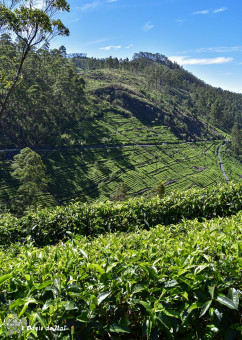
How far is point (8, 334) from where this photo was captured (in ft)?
6.45

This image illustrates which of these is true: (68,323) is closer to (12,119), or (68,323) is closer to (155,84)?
(12,119)

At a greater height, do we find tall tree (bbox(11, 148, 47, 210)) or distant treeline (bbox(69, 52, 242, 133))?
distant treeline (bbox(69, 52, 242, 133))

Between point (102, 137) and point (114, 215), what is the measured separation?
239ft

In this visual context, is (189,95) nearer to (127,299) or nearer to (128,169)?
(128,169)

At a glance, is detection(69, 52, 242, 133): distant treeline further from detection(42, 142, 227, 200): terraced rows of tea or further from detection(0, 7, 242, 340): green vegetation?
detection(0, 7, 242, 340): green vegetation

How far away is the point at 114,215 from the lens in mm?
6512

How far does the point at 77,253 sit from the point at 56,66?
3493 inches

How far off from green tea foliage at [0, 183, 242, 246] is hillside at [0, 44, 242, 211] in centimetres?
3554

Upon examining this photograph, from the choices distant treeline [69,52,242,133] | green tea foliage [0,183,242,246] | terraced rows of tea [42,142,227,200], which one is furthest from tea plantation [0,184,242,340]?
distant treeline [69,52,242,133]

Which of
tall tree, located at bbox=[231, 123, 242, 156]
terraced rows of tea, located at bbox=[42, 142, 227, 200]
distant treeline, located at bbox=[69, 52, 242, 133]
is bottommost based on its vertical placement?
terraced rows of tea, located at bbox=[42, 142, 227, 200]

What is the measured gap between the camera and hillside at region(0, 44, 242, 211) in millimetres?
59469

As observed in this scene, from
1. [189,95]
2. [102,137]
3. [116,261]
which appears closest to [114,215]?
[116,261]

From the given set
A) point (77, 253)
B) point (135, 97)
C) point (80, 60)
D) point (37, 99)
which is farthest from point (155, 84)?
point (77, 253)

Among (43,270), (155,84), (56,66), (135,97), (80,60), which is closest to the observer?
(43,270)
